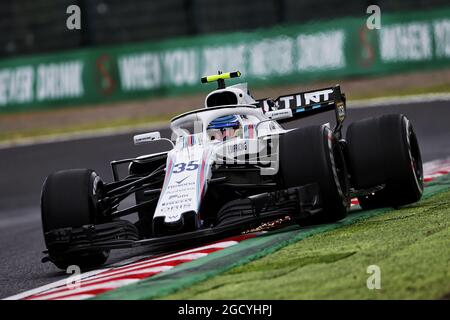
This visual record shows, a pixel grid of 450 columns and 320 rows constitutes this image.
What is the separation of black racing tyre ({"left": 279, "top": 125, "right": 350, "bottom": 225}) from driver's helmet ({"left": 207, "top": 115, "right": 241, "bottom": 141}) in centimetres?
74

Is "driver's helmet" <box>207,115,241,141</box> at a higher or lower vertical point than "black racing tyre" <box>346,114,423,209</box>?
higher

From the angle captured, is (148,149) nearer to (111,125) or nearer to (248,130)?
(111,125)

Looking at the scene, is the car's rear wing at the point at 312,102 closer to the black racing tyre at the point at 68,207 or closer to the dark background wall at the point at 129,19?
the black racing tyre at the point at 68,207

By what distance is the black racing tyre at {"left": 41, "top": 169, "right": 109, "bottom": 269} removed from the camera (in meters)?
8.49

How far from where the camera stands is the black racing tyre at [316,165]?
8250mm

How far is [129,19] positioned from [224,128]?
19.9 m

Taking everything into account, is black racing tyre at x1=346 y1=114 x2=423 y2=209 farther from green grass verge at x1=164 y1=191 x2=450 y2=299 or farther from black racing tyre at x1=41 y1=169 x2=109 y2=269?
black racing tyre at x1=41 y1=169 x2=109 y2=269

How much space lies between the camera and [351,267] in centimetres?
619

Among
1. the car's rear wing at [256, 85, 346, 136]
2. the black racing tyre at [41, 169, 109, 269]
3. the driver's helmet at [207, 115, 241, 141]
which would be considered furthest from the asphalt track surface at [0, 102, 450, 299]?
the car's rear wing at [256, 85, 346, 136]

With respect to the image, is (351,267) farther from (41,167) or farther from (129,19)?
(129,19)

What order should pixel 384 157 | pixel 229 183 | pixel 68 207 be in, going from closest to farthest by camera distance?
pixel 68 207
pixel 229 183
pixel 384 157

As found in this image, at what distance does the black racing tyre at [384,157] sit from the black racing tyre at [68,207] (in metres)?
2.23

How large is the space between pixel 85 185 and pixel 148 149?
10.5 meters

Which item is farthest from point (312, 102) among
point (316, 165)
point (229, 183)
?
point (316, 165)
